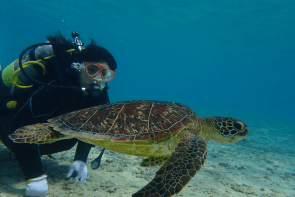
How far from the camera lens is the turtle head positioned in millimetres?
2662

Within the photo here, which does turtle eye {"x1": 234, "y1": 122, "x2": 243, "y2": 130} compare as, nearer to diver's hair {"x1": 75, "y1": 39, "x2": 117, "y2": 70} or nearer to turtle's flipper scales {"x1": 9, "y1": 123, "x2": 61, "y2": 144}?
diver's hair {"x1": 75, "y1": 39, "x2": 117, "y2": 70}

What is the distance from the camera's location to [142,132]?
2191 mm

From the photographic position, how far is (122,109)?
2479 millimetres

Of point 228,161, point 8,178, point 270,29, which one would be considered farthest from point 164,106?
point 270,29

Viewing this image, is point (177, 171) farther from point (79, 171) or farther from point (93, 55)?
point (93, 55)

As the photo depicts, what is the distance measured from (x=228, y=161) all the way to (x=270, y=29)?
114ft

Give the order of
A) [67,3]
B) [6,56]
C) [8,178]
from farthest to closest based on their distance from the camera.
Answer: [6,56] → [67,3] → [8,178]

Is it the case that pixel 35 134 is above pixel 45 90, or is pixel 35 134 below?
below

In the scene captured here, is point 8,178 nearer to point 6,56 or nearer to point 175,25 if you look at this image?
point 175,25

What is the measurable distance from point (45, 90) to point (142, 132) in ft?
6.20

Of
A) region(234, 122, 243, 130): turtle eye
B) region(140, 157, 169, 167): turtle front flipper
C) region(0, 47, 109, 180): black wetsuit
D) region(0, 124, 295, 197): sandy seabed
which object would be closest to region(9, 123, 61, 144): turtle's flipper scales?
region(0, 47, 109, 180): black wetsuit

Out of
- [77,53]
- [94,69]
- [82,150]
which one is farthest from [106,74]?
[82,150]

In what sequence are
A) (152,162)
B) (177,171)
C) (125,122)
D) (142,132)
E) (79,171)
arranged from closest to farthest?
(177,171) < (142,132) < (125,122) < (152,162) < (79,171)

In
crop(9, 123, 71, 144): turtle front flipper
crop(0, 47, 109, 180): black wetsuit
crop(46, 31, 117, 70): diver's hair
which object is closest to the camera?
crop(9, 123, 71, 144): turtle front flipper
